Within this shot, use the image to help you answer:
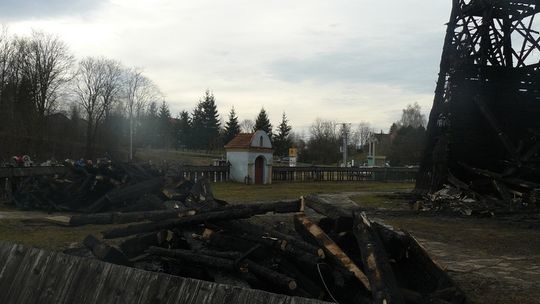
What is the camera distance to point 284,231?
776 centimetres

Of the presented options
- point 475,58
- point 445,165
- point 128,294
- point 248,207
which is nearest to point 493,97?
point 475,58

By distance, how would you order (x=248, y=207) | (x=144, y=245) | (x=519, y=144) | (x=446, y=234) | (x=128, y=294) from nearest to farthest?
(x=128, y=294)
(x=144, y=245)
(x=248, y=207)
(x=446, y=234)
(x=519, y=144)

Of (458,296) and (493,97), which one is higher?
(493,97)

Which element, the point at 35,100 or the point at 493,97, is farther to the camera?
the point at 35,100

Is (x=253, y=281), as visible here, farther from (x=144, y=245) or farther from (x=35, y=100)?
(x=35, y=100)

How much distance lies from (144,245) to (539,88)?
20.1 metres

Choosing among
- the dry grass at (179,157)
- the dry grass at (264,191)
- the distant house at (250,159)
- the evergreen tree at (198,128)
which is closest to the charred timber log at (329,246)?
the dry grass at (264,191)

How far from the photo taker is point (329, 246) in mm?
6379

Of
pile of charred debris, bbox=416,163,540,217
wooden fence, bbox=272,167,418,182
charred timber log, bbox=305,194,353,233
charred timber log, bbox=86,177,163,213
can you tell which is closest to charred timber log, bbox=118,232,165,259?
charred timber log, bbox=305,194,353,233

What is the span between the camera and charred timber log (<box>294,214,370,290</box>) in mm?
5789

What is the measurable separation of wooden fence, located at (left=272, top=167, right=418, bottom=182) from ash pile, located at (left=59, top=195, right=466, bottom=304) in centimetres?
3267

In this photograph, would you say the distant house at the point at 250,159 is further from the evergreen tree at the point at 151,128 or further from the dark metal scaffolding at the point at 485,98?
the evergreen tree at the point at 151,128

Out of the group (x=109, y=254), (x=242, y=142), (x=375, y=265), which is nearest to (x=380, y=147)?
(x=242, y=142)

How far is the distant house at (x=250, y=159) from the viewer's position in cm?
3544
